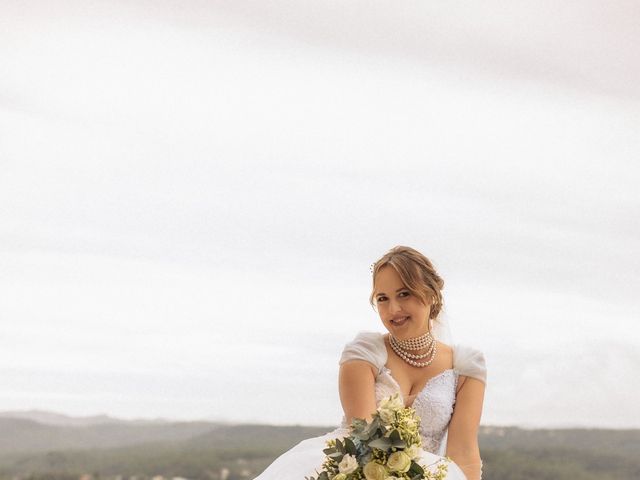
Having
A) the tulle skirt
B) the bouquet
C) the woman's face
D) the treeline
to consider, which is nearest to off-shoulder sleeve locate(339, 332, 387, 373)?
the woman's face

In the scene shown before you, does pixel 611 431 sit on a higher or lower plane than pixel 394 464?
higher

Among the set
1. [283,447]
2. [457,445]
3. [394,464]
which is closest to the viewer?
[394,464]

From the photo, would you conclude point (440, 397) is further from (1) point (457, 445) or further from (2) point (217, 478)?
(2) point (217, 478)

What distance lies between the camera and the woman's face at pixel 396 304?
3.56 m

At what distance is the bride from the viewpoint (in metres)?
3.56

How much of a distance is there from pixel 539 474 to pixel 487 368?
16.8 ft

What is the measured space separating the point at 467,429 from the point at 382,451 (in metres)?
1.27

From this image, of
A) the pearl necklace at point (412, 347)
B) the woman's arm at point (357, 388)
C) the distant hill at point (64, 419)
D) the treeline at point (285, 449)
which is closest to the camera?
the woman's arm at point (357, 388)

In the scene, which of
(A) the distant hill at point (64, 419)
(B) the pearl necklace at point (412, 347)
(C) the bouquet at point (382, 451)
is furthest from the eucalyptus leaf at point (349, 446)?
(A) the distant hill at point (64, 419)

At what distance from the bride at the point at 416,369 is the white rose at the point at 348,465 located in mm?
1031

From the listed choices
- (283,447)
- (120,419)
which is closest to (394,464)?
(283,447)

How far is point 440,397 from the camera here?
3646 mm

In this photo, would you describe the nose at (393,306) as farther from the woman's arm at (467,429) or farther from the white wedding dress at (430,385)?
the woman's arm at (467,429)

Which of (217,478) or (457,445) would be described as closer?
(457,445)
